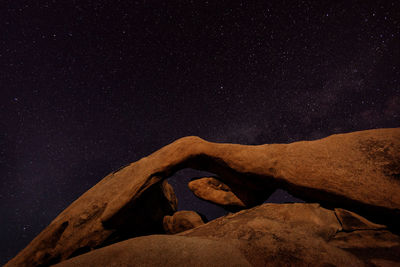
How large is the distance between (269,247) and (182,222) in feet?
9.47

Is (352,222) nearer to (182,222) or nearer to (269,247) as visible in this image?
(269,247)

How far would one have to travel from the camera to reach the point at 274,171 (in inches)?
144

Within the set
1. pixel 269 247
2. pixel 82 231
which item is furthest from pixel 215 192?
pixel 82 231

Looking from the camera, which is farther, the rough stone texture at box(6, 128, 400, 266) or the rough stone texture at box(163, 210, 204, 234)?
the rough stone texture at box(163, 210, 204, 234)

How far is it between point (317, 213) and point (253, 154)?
1654 millimetres

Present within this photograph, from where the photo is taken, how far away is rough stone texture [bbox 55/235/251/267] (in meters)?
2.12

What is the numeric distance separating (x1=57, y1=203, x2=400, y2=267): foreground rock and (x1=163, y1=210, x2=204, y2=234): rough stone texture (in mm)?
1615

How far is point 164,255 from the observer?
2234 millimetres

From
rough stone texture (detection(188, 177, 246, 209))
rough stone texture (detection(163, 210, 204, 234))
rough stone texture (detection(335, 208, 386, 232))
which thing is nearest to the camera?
rough stone texture (detection(335, 208, 386, 232))

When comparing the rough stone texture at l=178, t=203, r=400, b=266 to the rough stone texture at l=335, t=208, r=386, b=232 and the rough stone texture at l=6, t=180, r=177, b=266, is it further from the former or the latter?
the rough stone texture at l=6, t=180, r=177, b=266

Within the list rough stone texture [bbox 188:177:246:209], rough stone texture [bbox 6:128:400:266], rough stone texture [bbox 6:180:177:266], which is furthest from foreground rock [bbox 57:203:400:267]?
rough stone texture [bbox 6:180:177:266]

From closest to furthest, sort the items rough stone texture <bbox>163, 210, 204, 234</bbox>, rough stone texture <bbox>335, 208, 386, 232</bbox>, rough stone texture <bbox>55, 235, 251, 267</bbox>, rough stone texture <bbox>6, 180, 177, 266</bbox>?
rough stone texture <bbox>55, 235, 251, 267</bbox>
rough stone texture <bbox>335, 208, 386, 232</bbox>
rough stone texture <bbox>6, 180, 177, 266</bbox>
rough stone texture <bbox>163, 210, 204, 234</bbox>

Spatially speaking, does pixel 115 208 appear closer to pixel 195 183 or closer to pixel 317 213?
pixel 195 183

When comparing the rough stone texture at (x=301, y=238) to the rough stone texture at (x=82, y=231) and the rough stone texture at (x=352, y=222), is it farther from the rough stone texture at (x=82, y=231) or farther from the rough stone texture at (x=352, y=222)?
the rough stone texture at (x=82, y=231)
